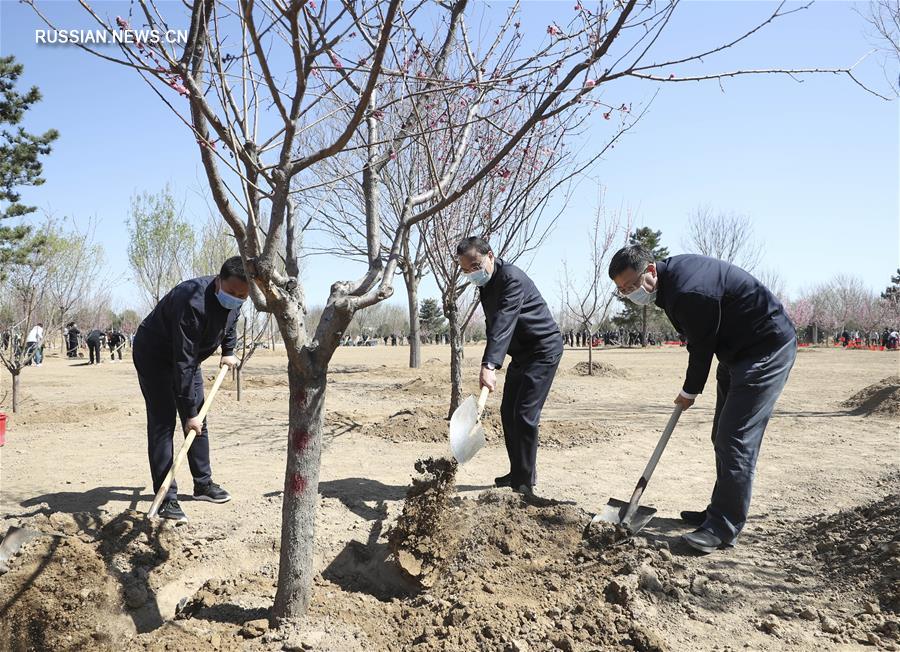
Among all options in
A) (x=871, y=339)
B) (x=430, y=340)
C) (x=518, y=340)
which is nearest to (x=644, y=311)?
(x=871, y=339)

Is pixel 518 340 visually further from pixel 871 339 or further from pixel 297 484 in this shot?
pixel 871 339

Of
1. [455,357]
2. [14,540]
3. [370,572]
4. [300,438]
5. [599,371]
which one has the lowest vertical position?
[370,572]

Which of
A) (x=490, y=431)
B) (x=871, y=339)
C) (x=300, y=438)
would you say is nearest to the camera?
(x=300, y=438)

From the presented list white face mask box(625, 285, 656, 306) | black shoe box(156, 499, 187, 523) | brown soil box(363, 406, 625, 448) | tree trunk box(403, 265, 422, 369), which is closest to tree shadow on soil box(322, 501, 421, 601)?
black shoe box(156, 499, 187, 523)

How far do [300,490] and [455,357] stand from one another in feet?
14.5

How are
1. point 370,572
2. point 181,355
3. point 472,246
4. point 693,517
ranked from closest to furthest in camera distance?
point 370,572 < point 181,355 < point 693,517 < point 472,246

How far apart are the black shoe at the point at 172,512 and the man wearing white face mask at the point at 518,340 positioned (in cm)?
205

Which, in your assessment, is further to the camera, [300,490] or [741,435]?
[741,435]

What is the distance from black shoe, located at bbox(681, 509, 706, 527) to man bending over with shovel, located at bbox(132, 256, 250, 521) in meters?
2.98

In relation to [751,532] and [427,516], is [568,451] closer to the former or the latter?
[751,532]

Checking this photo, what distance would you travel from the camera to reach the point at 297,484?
2.47 m

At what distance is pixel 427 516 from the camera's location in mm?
3002

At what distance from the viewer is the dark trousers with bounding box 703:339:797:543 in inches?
130

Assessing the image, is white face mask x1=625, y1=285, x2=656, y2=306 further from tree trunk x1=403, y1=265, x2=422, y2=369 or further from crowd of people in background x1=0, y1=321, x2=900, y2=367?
tree trunk x1=403, y1=265, x2=422, y2=369
